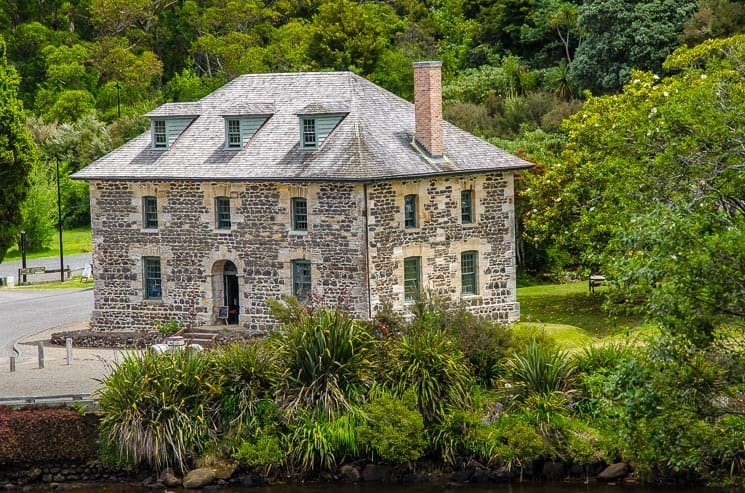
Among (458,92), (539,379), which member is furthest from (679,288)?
(458,92)

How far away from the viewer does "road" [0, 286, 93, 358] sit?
174ft

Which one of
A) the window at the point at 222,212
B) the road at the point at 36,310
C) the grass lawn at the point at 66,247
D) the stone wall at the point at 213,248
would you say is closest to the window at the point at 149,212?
the stone wall at the point at 213,248

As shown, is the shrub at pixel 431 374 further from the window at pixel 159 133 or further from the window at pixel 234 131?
the window at pixel 159 133

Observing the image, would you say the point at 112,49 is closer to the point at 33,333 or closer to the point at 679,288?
the point at 33,333

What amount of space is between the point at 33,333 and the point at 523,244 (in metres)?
19.8

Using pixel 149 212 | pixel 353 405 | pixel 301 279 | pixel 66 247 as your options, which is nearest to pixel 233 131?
pixel 149 212

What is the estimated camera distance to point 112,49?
95625mm

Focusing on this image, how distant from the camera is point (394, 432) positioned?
3772 cm

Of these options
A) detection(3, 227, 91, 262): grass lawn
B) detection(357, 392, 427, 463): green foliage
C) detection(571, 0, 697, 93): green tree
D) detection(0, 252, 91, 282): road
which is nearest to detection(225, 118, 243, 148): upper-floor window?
detection(357, 392, 427, 463): green foliage

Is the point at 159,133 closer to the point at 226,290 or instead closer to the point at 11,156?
the point at 226,290

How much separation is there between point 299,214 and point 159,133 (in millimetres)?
6433

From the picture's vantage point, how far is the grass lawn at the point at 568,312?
46906 mm

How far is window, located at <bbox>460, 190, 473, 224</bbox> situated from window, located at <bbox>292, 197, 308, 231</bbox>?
497 cm

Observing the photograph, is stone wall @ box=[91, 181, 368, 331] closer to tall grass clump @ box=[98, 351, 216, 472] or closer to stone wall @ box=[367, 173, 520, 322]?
stone wall @ box=[367, 173, 520, 322]
